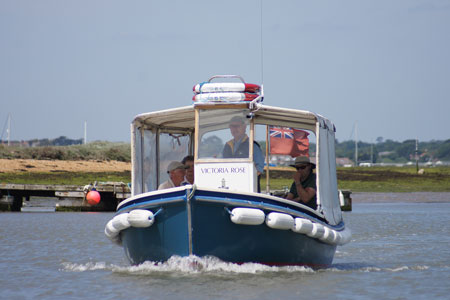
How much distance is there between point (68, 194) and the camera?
114 ft

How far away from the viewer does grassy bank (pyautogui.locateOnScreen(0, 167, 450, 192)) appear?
46.6 meters

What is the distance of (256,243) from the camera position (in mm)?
11805

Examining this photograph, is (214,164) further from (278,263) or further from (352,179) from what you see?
(352,179)

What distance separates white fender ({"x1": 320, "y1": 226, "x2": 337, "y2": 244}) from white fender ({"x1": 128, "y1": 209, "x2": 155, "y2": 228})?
277 centimetres

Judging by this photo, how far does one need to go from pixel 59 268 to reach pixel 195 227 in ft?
14.1

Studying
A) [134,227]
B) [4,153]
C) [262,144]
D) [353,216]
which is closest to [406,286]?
[262,144]

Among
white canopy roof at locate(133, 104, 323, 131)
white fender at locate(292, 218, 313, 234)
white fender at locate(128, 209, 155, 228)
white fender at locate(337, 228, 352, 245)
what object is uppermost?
white canopy roof at locate(133, 104, 323, 131)

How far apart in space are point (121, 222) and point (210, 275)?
1554 millimetres

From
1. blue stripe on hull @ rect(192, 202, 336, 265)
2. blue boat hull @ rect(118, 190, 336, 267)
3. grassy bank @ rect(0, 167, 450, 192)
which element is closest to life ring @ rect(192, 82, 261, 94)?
blue boat hull @ rect(118, 190, 336, 267)

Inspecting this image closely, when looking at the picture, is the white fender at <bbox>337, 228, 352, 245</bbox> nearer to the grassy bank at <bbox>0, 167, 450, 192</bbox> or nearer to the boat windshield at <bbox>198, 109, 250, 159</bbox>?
the boat windshield at <bbox>198, 109, 250, 159</bbox>

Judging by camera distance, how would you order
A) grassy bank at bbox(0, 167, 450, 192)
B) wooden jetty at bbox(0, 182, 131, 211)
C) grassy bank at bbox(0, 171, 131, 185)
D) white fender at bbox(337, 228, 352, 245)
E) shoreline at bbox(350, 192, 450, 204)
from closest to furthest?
white fender at bbox(337, 228, 352, 245) < wooden jetty at bbox(0, 182, 131, 211) < grassy bank at bbox(0, 171, 131, 185) < grassy bank at bbox(0, 167, 450, 192) < shoreline at bbox(350, 192, 450, 204)

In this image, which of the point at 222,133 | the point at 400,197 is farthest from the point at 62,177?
the point at 222,133

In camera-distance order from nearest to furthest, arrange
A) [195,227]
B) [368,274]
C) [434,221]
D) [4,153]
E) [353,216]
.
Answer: [195,227], [368,274], [434,221], [353,216], [4,153]

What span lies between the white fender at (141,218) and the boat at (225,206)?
0.05 feet
